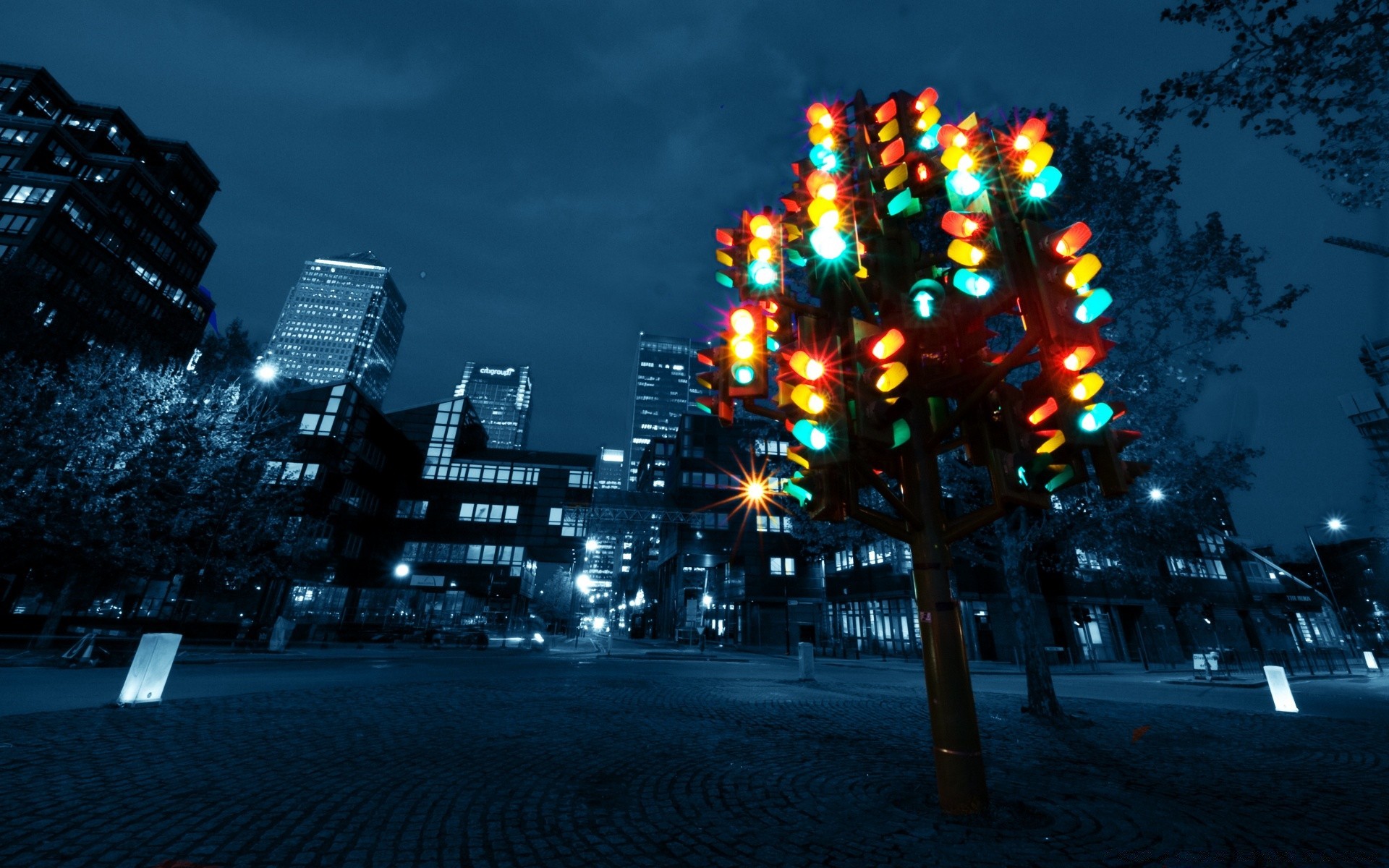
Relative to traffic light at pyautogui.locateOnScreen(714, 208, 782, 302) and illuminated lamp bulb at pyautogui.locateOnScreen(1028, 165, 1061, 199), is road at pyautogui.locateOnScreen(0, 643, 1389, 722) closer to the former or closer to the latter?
traffic light at pyautogui.locateOnScreen(714, 208, 782, 302)

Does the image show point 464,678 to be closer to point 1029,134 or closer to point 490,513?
point 1029,134

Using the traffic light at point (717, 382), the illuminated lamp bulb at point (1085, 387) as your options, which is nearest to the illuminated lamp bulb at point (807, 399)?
the traffic light at point (717, 382)

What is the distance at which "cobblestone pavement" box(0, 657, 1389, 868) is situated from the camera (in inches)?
132

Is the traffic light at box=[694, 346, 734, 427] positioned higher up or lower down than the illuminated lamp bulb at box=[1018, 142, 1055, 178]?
lower down

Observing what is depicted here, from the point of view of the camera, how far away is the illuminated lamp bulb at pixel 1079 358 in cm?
332

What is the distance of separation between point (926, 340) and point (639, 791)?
4347 millimetres

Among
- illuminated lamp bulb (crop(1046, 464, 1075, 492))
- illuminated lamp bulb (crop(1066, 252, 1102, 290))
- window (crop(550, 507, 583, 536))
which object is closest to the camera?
illuminated lamp bulb (crop(1066, 252, 1102, 290))

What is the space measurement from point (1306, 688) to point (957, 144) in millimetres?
24742

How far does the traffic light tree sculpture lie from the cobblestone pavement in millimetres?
1071

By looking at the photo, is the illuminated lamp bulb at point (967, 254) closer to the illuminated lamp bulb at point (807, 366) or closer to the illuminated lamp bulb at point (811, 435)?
the illuminated lamp bulb at point (807, 366)

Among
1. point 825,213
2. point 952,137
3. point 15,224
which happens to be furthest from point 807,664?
point 15,224

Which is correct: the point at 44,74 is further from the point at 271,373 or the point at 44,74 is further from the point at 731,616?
the point at 731,616

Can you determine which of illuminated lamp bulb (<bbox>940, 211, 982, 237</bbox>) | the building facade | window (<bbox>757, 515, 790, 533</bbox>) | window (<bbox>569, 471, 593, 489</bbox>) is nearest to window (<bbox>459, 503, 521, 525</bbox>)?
the building facade

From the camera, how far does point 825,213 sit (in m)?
3.80
